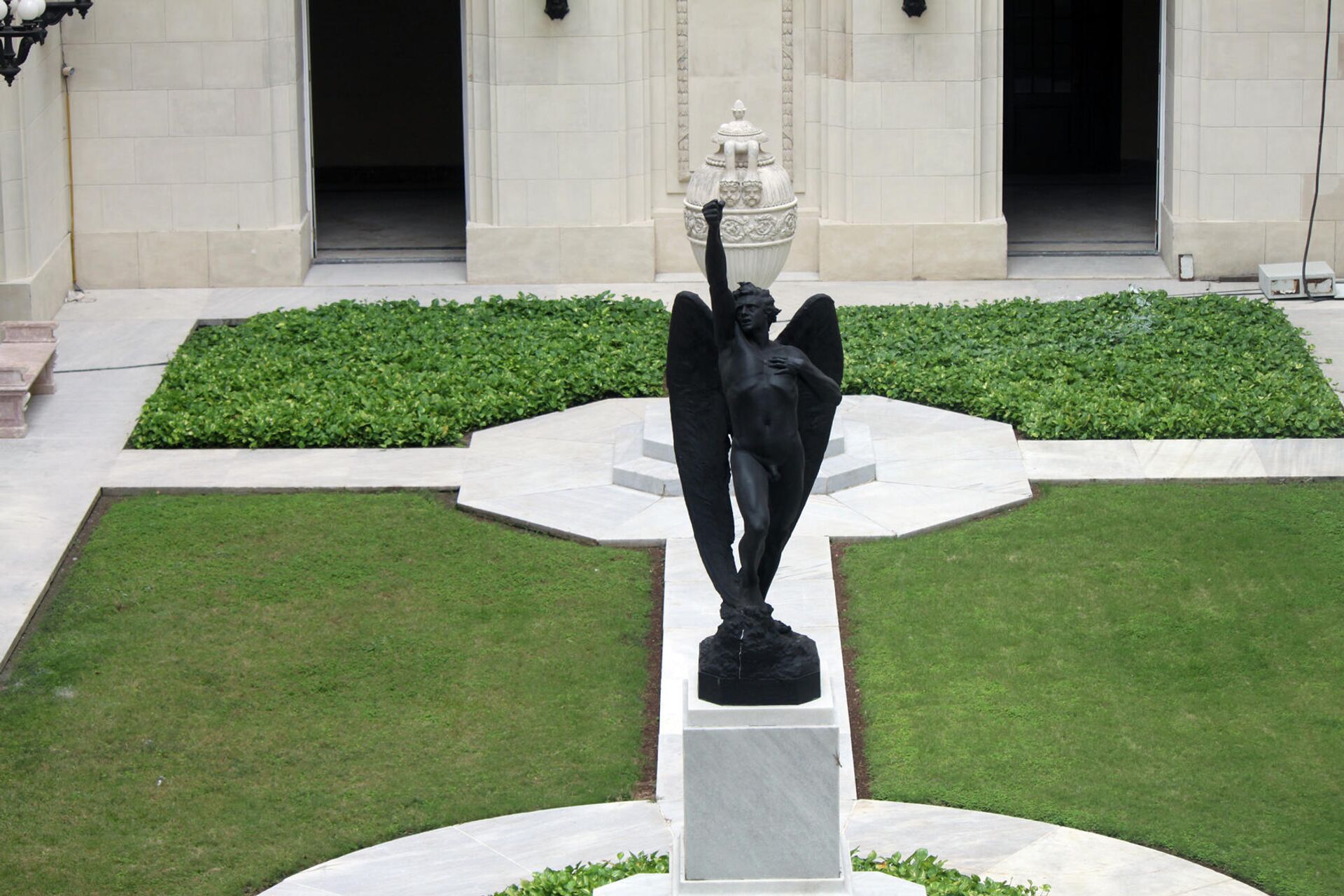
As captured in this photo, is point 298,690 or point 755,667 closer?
point 755,667

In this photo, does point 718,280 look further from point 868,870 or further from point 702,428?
point 868,870

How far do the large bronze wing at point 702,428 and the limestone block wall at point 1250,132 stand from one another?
40.0ft

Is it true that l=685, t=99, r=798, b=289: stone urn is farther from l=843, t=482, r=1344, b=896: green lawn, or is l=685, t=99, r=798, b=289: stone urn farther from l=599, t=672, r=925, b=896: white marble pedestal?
l=599, t=672, r=925, b=896: white marble pedestal

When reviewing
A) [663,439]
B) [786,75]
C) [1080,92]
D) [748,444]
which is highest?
[786,75]

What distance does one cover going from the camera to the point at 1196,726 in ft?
38.2

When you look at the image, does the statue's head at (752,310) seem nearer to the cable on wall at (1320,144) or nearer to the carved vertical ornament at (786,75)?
the carved vertical ornament at (786,75)

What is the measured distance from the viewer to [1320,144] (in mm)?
20203

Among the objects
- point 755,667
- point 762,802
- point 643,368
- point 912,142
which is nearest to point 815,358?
point 755,667

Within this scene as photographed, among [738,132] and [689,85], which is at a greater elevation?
[689,85]

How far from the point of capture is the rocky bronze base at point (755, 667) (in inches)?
347

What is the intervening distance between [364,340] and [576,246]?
2.98m

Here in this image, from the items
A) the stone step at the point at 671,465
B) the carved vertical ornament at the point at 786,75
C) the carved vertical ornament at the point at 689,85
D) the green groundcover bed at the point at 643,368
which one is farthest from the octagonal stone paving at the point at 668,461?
the carved vertical ornament at the point at 786,75

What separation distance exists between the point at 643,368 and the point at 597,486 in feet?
7.60

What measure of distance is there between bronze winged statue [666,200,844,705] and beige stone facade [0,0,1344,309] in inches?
442
